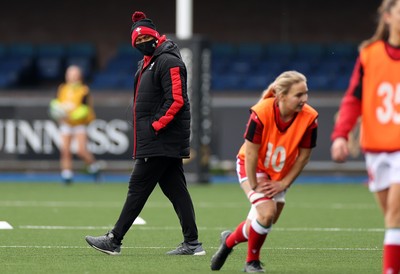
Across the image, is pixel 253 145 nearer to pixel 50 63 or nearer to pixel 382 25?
pixel 382 25

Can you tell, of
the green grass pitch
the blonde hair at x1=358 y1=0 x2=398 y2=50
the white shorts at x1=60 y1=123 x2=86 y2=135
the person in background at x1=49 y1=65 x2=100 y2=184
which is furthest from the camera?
the white shorts at x1=60 y1=123 x2=86 y2=135

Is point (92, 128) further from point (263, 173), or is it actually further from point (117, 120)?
point (263, 173)

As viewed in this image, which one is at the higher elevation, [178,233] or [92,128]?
[178,233]

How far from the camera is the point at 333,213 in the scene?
15320 millimetres

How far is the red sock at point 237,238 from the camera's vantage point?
342 inches

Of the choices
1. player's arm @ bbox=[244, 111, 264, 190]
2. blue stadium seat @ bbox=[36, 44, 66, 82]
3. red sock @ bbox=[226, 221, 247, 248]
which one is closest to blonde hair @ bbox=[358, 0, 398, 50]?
player's arm @ bbox=[244, 111, 264, 190]

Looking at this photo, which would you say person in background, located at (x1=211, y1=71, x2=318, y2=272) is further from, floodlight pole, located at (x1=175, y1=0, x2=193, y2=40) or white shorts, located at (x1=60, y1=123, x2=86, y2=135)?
floodlight pole, located at (x1=175, y1=0, x2=193, y2=40)

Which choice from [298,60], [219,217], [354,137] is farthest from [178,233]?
[298,60]

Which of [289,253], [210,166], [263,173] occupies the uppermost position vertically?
[263,173]

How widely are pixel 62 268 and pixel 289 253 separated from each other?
227cm

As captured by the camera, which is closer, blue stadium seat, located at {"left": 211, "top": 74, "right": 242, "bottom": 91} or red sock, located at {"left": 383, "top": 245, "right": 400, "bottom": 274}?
red sock, located at {"left": 383, "top": 245, "right": 400, "bottom": 274}

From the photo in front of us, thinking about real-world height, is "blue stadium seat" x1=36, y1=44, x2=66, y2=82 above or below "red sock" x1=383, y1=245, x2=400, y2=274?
below

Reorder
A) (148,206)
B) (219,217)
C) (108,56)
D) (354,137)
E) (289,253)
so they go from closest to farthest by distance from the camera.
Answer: (289,253) → (219,217) → (148,206) → (354,137) → (108,56)

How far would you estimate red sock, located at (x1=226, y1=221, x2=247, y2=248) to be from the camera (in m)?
8.69
